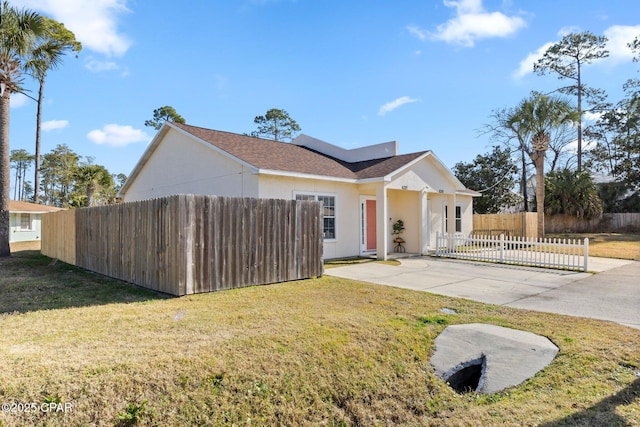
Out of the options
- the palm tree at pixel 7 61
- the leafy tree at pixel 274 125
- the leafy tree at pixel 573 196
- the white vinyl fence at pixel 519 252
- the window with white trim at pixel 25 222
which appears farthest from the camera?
the leafy tree at pixel 274 125

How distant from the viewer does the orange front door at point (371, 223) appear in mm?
15428

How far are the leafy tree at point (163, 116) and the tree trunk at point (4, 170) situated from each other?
2378 cm

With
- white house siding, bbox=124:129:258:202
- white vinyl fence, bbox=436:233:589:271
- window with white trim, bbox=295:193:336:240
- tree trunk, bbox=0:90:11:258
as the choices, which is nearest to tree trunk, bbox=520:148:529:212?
white vinyl fence, bbox=436:233:589:271

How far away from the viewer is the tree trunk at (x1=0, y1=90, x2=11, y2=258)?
13.8 meters

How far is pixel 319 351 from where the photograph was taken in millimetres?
4570

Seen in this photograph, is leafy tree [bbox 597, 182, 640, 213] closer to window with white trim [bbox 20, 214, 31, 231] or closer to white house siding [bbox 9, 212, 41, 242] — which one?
white house siding [bbox 9, 212, 41, 242]

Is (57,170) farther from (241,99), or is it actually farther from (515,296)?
(515,296)

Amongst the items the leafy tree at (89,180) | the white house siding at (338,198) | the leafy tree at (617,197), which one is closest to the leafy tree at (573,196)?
the leafy tree at (617,197)

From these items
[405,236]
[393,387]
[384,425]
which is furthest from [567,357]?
[405,236]

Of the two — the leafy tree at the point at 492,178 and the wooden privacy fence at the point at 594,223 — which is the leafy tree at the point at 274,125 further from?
the wooden privacy fence at the point at 594,223

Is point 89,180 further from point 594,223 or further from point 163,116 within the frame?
point 594,223

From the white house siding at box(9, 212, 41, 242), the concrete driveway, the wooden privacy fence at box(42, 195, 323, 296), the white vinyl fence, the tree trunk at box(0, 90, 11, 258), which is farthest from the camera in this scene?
the white house siding at box(9, 212, 41, 242)

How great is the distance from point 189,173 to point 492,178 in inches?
1140

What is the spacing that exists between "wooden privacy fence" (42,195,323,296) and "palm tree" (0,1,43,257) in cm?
642
